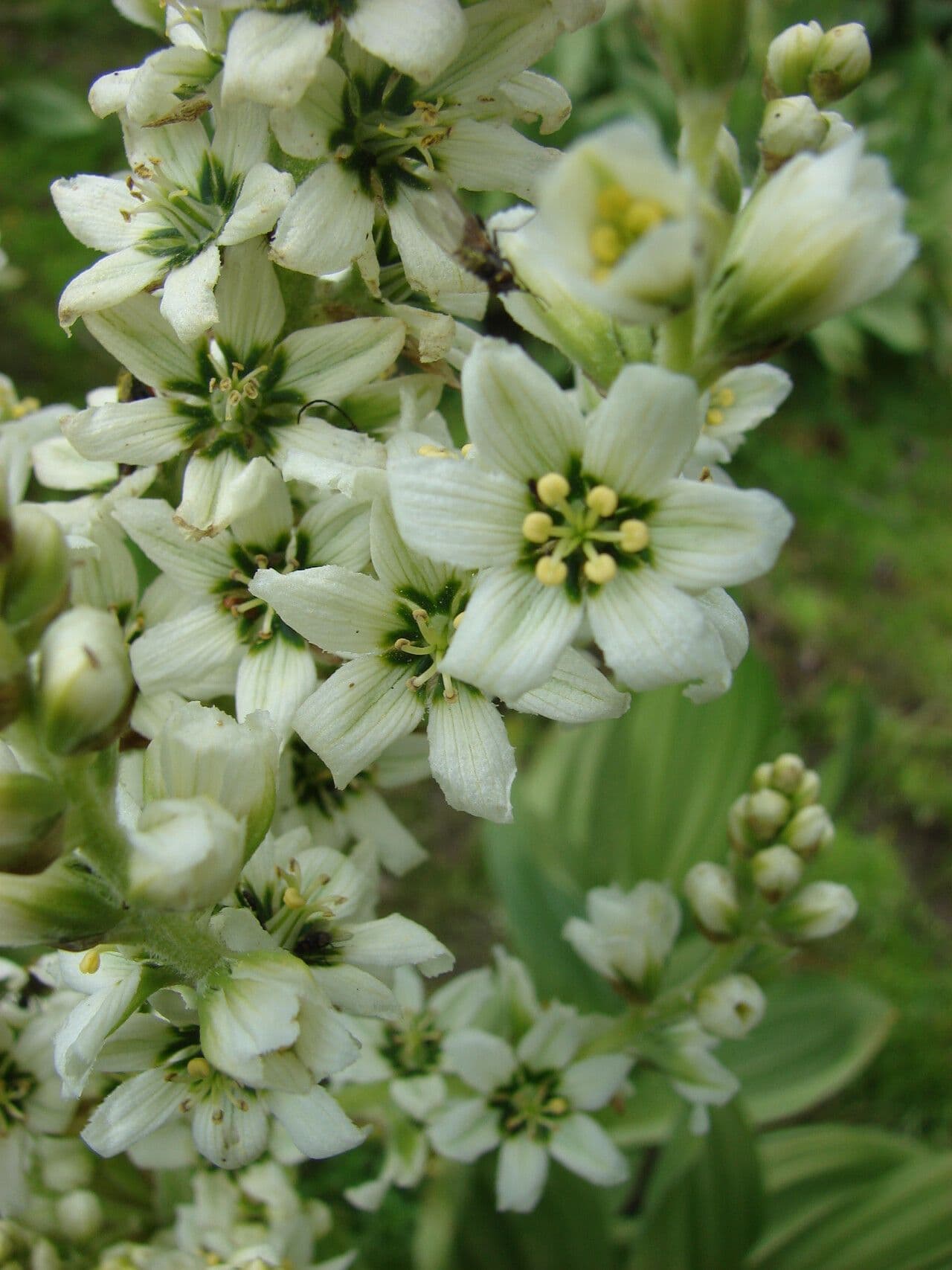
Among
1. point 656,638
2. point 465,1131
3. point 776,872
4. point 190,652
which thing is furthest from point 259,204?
point 465,1131

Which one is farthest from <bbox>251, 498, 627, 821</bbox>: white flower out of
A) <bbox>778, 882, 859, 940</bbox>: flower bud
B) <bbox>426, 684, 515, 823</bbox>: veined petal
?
<bbox>778, 882, 859, 940</bbox>: flower bud

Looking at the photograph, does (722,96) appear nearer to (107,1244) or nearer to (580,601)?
(580,601)

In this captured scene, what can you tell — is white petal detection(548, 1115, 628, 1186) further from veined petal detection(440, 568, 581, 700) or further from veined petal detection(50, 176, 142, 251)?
veined petal detection(50, 176, 142, 251)

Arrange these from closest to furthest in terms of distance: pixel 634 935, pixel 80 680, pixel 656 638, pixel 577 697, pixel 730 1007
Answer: pixel 80 680
pixel 656 638
pixel 577 697
pixel 730 1007
pixel 634 935

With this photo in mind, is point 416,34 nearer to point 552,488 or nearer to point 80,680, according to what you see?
point 552,488

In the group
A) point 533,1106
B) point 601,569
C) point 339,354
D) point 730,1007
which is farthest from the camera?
point 533,1106

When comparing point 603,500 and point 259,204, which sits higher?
point 259,204

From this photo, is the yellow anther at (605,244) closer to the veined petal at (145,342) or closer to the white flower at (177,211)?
the white flower at (177,211)
